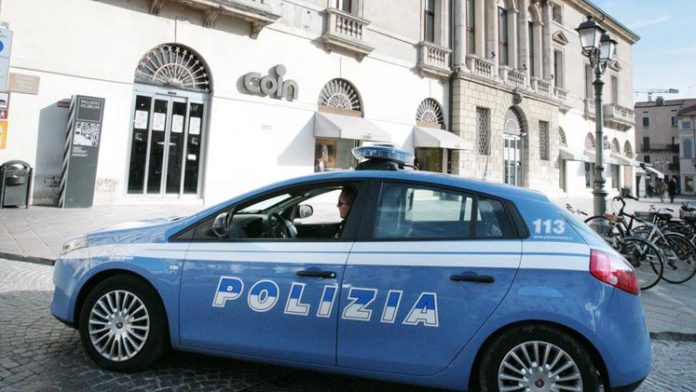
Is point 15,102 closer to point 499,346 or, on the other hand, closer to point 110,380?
point 110,380

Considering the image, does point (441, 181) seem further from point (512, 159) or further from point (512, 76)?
point (512, 76)

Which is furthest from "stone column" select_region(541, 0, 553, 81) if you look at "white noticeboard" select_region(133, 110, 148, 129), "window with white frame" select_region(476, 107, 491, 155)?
"white noticeboard" select_region(133, 110, 148, 129)

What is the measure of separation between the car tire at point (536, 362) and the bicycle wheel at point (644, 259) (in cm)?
468

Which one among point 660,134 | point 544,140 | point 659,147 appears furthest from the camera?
point 660,134

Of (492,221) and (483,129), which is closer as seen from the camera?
(492,221)

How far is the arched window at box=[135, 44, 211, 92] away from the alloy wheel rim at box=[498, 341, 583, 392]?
1199 centimetres

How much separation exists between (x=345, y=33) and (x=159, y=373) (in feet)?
46.9

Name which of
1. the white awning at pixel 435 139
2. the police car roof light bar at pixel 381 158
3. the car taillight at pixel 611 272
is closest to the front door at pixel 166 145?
the white awning at pixel 435 139

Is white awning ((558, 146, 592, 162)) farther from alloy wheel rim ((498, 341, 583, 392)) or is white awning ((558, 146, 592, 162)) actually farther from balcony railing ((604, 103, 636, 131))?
alloy wheel rim ((498, 341, 583, 392))

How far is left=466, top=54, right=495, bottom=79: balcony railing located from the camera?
19.8 m

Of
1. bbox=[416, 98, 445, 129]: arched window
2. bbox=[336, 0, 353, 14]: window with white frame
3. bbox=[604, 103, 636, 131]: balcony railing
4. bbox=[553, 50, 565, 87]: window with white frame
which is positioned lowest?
bbox=[416, 98, 445, 129]: arched window

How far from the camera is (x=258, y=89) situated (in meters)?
13.2

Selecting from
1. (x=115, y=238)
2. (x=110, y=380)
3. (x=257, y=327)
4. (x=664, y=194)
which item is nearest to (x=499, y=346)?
(x=257, y=327)

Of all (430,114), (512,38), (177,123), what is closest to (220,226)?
(177,123)
